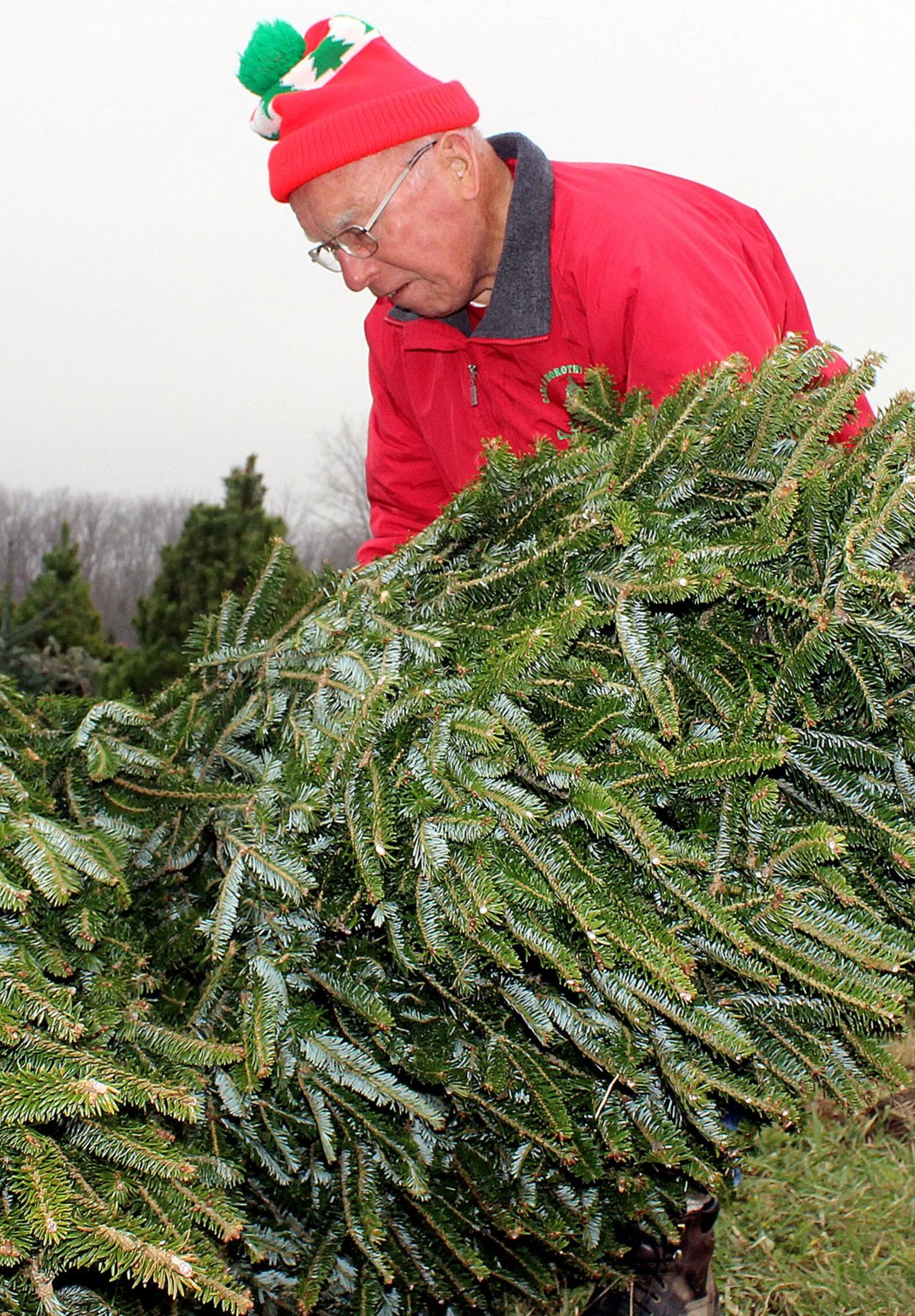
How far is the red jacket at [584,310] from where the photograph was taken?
2186mm

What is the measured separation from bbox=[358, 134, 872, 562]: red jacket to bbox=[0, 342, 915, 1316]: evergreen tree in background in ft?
1.47

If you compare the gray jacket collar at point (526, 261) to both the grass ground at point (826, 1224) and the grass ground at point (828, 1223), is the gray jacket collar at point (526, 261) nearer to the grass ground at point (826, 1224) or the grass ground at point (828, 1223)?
the grass ground at point (826, 1224)

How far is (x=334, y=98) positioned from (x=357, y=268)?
13.3 inches

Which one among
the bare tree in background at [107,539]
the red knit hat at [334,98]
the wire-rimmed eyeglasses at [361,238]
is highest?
the red knit hat at [334,98]

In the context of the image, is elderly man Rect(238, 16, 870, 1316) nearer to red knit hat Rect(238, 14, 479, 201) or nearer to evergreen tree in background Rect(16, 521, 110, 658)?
red knit hat Rect(238, 14, 479, 201)

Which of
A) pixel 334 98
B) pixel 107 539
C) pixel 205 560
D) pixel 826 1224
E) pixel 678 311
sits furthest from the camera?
pixel 107 539

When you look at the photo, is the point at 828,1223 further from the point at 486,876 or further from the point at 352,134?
the point at 352,134

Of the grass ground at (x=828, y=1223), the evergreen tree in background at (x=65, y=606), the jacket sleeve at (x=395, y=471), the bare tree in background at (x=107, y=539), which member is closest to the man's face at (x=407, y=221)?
the jacket sleeve at (x=395, y=471)

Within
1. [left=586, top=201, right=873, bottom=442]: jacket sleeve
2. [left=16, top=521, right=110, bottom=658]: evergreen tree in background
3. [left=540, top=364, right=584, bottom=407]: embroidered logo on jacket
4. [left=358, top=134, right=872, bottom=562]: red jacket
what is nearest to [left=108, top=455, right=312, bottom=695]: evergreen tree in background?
[left=16, top=521, right=110, bottom=658]: evergreen tree in background

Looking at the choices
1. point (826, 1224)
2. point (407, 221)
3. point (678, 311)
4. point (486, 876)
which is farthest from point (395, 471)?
point (826, 1224)

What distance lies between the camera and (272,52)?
7.88 ft

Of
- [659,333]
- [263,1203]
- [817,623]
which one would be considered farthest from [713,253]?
[263,1203]

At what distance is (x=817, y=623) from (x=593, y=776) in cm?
38

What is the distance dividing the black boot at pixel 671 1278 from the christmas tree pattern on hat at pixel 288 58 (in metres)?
2.55
